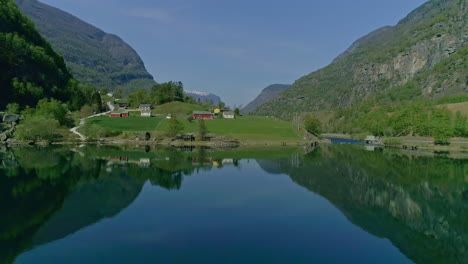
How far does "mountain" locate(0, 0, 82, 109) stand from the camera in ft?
420

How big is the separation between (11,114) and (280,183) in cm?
9916

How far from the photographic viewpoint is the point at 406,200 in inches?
1559

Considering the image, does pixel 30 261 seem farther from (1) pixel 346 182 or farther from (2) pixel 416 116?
(2) pixel 416 116

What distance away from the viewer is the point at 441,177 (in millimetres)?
55812

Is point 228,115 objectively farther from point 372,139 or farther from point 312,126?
point 372,139

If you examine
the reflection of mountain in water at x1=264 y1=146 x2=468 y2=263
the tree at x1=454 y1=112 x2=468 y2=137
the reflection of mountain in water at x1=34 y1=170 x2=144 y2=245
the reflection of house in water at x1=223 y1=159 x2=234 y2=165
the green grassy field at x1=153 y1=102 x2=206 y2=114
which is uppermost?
the green grassy field at x1=153 y1=102 x2=206 y2=114

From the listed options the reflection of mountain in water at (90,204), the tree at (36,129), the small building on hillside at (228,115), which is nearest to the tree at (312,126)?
the small building on hillside at (228,115)

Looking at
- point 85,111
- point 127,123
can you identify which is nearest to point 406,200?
point 127,123

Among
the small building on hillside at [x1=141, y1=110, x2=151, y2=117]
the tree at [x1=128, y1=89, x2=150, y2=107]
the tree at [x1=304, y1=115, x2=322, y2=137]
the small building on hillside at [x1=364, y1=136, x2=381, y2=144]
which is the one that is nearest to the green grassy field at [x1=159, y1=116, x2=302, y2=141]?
the tree at [x1=304, y1=115, x2=322, y2=137]

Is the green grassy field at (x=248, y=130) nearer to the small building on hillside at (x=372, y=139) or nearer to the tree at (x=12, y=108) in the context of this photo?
the small building on hillside at (x=372, y=139)

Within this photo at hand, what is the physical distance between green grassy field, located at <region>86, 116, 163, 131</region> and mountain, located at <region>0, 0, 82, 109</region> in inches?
932

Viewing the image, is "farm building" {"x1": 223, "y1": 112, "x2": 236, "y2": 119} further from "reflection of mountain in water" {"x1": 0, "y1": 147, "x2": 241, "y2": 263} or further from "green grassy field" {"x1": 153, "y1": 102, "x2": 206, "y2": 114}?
"reflection of mountain in water" {"x1": 0, "y1": 147, "x2": 241, "y2": 263}

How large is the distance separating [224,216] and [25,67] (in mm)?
139823

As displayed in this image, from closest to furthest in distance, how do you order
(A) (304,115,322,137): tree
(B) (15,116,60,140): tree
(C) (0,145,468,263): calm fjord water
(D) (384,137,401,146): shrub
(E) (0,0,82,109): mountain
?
1. (C) (0,145,468,263): calm fjord water
2. (B) (15,116,60,140): tree
3. (D) (384,137,401,146): shrub
4. (E) (0,0,82,109): mountain
5. (A) (304,115,322,137): tree
